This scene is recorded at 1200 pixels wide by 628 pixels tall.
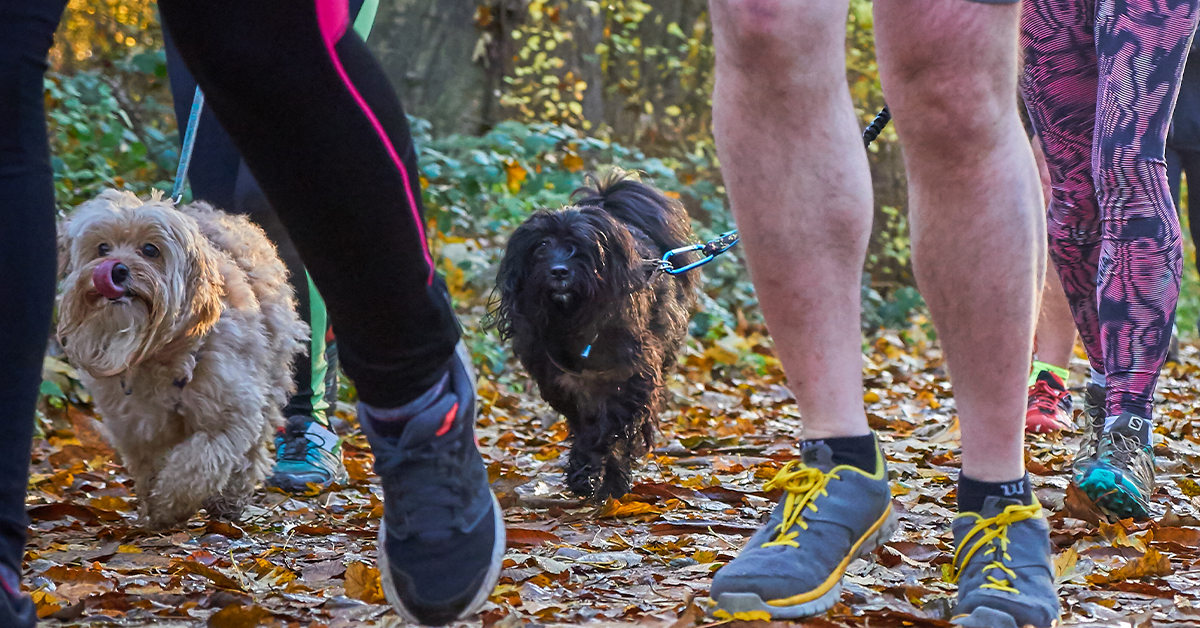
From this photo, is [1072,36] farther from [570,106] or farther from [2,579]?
[570,106]

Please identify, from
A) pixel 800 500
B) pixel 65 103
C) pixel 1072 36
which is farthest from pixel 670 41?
pixel 800 500

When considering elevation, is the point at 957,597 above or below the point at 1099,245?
below

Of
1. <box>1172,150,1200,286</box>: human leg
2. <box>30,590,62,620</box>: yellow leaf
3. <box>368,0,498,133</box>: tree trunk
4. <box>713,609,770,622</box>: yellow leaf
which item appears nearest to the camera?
<box>713,609,770,622</box>: yellow leaf

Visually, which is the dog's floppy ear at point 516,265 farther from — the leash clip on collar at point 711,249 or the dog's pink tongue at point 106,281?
the dog's pink tongue at point 106,281

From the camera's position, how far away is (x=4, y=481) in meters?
1.79

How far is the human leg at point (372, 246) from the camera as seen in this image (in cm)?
172

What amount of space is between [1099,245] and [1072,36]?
28.5 inches

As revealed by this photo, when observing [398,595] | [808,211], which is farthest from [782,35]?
[398,595]

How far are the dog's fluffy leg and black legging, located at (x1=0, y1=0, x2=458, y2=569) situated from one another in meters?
1.62

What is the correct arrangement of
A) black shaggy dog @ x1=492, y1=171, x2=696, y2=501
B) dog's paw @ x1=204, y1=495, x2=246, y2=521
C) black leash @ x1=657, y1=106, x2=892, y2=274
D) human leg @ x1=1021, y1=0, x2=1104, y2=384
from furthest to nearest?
black shaggy dog @ x1=492, y1=171, x2=696, y2=501 < human leg @ x1=1021, y1=0, x2=1104, y2=384 < dog's paw @ x1=204, y1=495, x2=246, y2=521 < black leash @ x1=657, y1=106, x2=892, y2=274

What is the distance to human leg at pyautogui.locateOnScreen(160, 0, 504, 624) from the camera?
172 centimetres

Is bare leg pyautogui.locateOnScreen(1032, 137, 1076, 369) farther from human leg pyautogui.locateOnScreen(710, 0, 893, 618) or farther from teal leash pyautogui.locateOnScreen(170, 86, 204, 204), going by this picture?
teal leash pyautogui.locateOnScreen(170, 86, 204, 204)

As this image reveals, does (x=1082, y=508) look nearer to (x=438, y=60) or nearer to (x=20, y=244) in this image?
(x=20, y=244)

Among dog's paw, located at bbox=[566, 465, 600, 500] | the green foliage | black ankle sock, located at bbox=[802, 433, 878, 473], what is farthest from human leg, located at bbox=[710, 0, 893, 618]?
the green foliage
